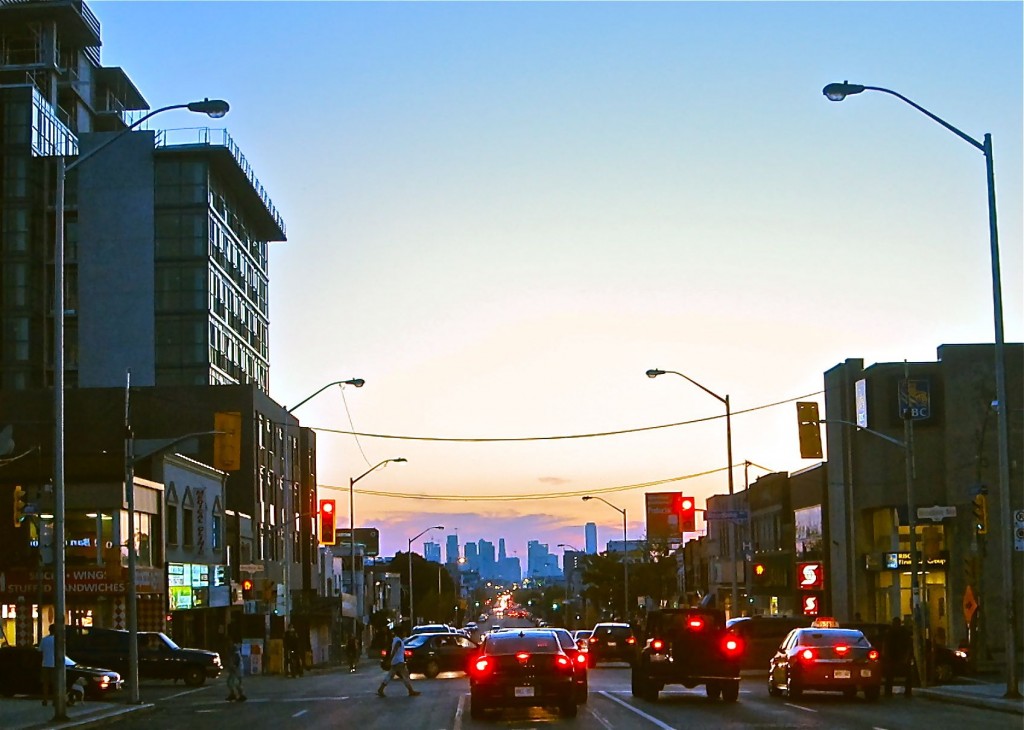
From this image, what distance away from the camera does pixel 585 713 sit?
86.9 feet

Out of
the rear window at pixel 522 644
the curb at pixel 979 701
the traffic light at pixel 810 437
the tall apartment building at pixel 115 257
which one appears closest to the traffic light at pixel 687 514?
the traffic light at pixel 810 437

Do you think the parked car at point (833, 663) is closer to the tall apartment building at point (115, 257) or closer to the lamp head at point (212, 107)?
the lamp head at point (212, 107)

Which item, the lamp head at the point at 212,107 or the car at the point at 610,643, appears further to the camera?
the car at the point at 610,643

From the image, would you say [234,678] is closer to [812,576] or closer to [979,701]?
[979,701]

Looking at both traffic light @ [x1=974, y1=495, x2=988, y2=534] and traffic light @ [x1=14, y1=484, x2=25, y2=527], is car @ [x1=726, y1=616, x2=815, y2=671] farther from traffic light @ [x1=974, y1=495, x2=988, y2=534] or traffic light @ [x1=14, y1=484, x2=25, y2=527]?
traffic light @ [x1=14, y1=484, x2=25, y2=527]

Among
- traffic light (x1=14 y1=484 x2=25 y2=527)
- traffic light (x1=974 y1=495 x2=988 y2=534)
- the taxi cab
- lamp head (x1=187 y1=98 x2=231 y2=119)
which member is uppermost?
lamp head (x1=187 y1=98 x2=231 y2=119)

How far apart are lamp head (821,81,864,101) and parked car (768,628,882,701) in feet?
35.2

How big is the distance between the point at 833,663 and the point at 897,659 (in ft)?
16.1

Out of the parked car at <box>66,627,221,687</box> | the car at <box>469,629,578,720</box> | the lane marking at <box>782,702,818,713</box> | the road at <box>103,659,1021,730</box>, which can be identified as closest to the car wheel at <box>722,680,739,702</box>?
the road at <box>103,659,1021,730</box>

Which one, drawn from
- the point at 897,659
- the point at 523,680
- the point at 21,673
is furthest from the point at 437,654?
the point at 523,680

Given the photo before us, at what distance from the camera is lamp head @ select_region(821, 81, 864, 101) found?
88.6 ft

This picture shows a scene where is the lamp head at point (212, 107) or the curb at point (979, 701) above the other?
the lamp head at point (212, 107)

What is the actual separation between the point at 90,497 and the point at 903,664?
1245 inches

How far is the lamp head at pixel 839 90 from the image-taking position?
27.0 meters
